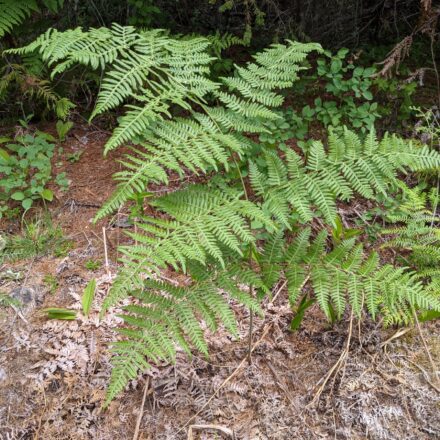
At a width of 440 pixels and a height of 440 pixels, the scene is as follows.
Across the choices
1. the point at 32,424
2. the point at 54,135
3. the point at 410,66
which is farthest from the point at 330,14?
the point at 32,424

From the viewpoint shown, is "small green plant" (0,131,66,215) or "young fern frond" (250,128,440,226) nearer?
"young fern frond" (250,128,440,226)

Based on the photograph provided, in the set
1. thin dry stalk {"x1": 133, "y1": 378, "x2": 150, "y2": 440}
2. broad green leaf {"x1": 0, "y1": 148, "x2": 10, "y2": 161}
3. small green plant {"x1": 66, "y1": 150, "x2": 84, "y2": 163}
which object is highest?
broad green leaf {"x1": 0, "y1": 148, "x2": 10, "y2": 161}

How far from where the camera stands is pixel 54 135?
3875 mm

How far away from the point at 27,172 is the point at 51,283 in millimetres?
1076

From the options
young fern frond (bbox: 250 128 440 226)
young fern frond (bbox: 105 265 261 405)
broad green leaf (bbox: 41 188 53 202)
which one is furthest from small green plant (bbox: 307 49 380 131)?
broad green leaf (bbox: 41 188 53 202)

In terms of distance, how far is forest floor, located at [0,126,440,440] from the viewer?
228cm

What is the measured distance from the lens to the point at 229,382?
243cm

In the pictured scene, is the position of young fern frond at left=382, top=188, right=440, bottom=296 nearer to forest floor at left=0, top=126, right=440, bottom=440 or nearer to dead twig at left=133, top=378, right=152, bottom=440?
forest floor at left=0, top=126, right=440, bottom=440

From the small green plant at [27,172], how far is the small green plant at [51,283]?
0.61 metres

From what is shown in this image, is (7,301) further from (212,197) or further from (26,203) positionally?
(212,197)

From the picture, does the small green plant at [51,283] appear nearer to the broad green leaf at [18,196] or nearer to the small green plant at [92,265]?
the small green plant at [92,265]

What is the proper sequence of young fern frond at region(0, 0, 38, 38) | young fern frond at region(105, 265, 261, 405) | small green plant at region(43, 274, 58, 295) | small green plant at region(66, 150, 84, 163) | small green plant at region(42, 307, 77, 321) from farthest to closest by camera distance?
small green plant at region(66, 150, 84, 163) → young fern frond at region(0, 0, 38, 38) → small green plant at region(43, 274, 58, 295) → small green plant at region(42, 307, 77, 321) → young fern frond at region(105, 265, 261, 405)

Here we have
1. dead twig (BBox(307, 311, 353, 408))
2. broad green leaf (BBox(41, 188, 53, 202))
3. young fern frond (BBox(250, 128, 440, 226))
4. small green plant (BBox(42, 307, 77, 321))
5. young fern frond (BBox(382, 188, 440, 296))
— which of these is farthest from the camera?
broad green leaf (BBox(41, 188, 53, 202))

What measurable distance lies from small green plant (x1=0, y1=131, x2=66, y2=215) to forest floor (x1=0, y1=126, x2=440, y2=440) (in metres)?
0.72
